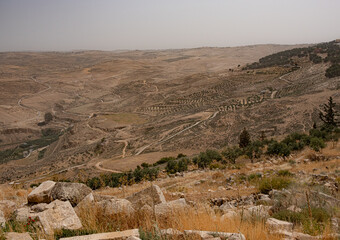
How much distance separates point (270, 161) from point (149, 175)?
765 centimetres

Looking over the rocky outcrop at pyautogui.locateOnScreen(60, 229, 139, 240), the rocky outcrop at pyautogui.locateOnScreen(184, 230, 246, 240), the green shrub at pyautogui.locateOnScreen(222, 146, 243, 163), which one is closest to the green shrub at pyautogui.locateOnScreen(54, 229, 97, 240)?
the rocky outcrop at pyautogui.locateOnScreen(60, 229, 139, 240)

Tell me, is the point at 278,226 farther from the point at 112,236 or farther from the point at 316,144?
the point at 316,144

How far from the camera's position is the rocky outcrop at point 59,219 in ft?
15.0

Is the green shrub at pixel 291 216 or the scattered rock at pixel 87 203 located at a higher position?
the green shrub at pixel 291 216

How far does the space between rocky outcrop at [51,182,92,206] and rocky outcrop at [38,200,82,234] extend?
130 cm

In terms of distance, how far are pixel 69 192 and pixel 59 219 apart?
188 cm

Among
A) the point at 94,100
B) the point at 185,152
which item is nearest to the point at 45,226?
the point at 185,152

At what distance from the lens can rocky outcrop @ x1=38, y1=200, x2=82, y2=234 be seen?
15.0 ft

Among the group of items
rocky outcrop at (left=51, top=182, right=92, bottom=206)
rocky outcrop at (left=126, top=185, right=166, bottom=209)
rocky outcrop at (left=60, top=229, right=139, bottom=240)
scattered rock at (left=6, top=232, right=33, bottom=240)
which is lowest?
rocky outcrop at (left=51, top=182, right=92, bottom=206)

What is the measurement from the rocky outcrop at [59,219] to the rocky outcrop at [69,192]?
4.27ft

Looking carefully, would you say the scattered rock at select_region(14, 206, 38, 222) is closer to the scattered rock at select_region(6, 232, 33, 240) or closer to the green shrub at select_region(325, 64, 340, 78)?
the scattered rock at select_region(6, 232, 33, 240)

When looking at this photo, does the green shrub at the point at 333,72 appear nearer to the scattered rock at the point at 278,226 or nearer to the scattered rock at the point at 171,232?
the scattered rock at the point at 278,226

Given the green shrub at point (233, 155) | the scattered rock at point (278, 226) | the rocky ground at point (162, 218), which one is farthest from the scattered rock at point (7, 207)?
the green shrub at point (233, 155)

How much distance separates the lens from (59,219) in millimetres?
4891
